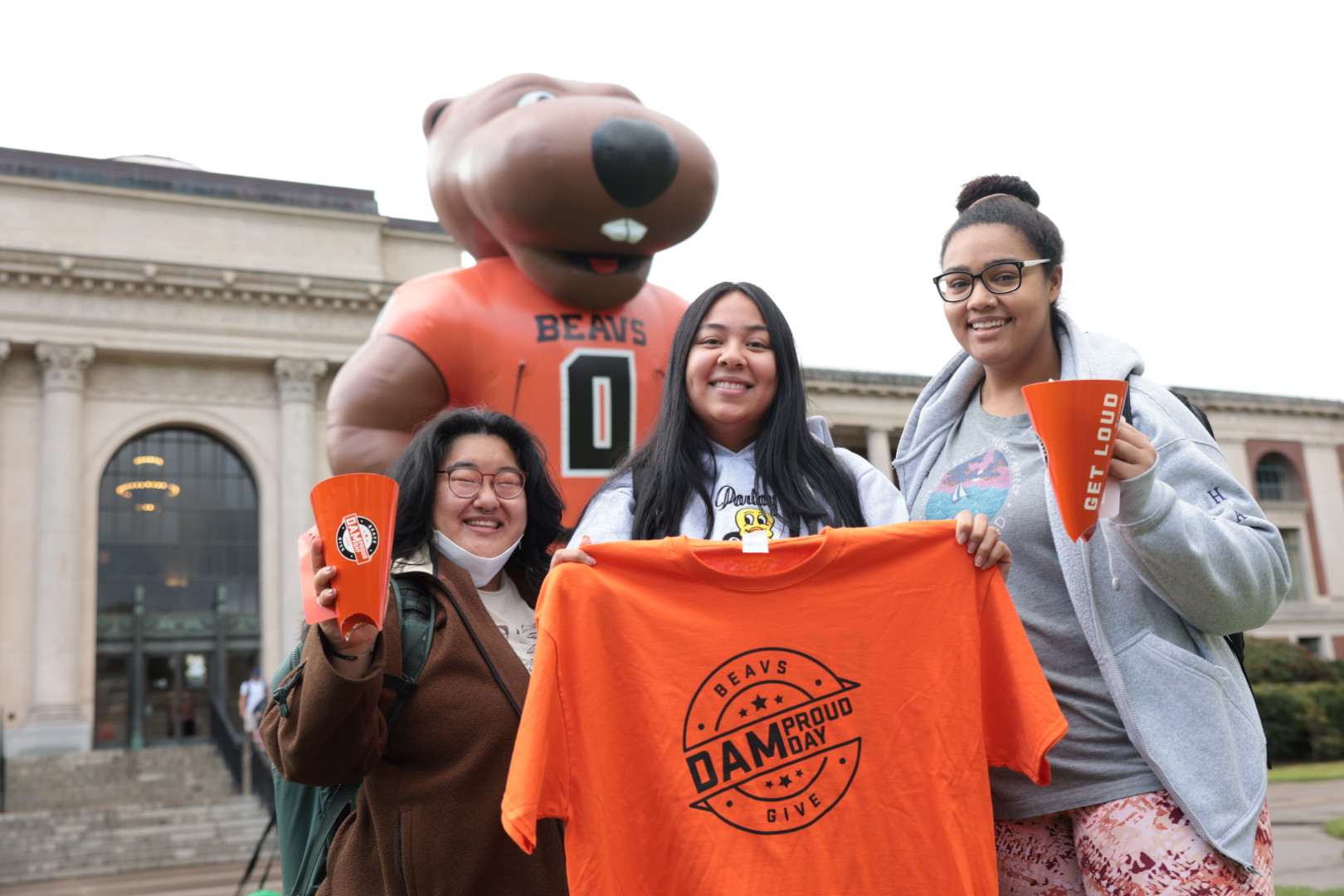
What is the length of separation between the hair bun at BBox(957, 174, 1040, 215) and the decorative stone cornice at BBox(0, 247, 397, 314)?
22599mm

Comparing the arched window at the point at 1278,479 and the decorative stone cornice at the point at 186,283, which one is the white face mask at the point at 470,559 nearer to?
the decorative stone cornice at the point at 186,283

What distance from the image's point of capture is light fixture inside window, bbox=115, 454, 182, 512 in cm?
2417

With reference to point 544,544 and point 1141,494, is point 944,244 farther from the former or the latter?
point 544,544

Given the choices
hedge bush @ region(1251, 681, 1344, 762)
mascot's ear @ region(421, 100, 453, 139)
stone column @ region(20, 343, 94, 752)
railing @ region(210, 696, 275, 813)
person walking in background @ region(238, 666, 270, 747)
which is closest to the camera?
mascot's ear @ region(421, 100, 453, 139)

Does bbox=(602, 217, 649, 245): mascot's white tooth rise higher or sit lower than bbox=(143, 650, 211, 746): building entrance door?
higher

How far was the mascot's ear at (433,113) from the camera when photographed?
7523 millimetres

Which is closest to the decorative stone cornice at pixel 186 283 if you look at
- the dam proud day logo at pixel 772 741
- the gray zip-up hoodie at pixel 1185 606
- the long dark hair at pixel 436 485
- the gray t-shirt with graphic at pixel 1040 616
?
the long dark hair at pixel 436 485

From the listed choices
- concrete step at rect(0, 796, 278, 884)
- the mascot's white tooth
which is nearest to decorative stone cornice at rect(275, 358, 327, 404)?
concrete step at rect(0, 796, 278, 884)

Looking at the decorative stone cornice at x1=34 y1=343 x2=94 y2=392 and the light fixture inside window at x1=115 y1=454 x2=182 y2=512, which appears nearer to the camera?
the decorative stone cornice at x1=34 y1=343 x2=94 y2=392

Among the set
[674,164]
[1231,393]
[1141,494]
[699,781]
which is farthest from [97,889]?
[1231,393]

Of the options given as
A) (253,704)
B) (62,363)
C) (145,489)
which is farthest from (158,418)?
(253,704)

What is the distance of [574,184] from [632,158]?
376 millimetres

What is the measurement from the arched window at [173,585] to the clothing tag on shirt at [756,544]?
2379cm

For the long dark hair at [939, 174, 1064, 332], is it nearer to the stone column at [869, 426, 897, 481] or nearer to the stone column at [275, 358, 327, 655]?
the stone column at [275, 358, 327, 655]
